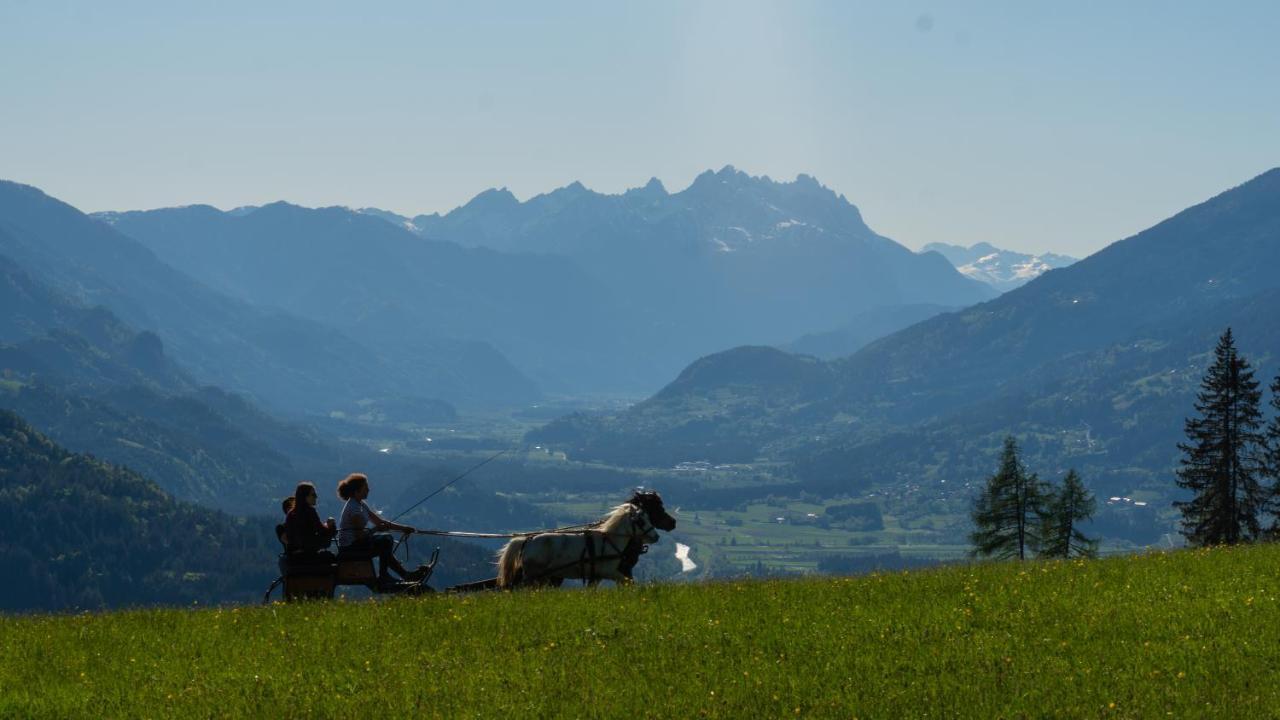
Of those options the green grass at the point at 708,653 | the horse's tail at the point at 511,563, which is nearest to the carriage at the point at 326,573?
the green grass at the point at 708,653

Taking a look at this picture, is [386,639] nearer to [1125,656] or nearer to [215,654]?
[215,654]

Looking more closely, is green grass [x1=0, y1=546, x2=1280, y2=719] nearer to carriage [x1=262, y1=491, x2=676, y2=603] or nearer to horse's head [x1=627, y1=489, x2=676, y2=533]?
carriage [x1=262, y1=491, x2=676, y2=603]

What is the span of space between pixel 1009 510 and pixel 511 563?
53209mm

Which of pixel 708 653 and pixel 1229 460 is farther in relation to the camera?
pixel 1229 460

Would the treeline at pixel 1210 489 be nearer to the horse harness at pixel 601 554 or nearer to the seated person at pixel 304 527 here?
the horse harness at pixel 601 554

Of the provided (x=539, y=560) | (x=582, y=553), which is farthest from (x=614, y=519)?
(x=539, y=560)

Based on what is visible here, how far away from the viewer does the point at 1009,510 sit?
69.8 metres

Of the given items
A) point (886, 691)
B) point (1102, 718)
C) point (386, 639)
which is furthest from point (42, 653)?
point (1102, 718)

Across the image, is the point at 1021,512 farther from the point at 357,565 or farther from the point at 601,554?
the point at 357,565

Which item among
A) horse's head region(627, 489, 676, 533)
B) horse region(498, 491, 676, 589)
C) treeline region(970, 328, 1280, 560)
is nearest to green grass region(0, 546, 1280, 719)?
horse region(498, 491, 676, 589)

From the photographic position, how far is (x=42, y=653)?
671 inches

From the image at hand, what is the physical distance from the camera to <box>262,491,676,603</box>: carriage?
2152cm

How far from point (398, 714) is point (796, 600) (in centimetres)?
794

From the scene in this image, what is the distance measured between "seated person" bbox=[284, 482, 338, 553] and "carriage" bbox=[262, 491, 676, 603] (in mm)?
176
